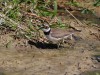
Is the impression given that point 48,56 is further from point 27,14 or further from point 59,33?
point 27,14

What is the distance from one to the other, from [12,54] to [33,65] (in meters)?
0.71

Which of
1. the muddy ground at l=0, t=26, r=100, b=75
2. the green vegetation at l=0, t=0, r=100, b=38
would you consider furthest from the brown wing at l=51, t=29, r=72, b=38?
the green vegetation at l=0, t=0, r=100, b=38

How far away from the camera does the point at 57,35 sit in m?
9.05

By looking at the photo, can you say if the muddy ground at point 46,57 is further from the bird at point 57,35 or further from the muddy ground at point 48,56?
the bird at point 57,35

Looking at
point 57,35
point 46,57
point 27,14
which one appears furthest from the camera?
point 27,14

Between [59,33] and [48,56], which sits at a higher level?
[59,33]

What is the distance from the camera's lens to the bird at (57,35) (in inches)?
356

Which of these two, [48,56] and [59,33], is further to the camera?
[59,33]

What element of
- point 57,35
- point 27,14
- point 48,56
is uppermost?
point 27,14

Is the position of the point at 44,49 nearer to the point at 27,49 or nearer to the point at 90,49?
the point at 27,49

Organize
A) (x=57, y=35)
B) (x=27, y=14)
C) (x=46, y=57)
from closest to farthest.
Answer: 1. (x=46, y=57)
2. (x=57, y=35)
3. (x=27, y=14)

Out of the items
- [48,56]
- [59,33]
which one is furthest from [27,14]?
[48,56]

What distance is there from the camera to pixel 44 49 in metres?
9.02

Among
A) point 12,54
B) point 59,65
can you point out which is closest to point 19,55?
point 12,54
